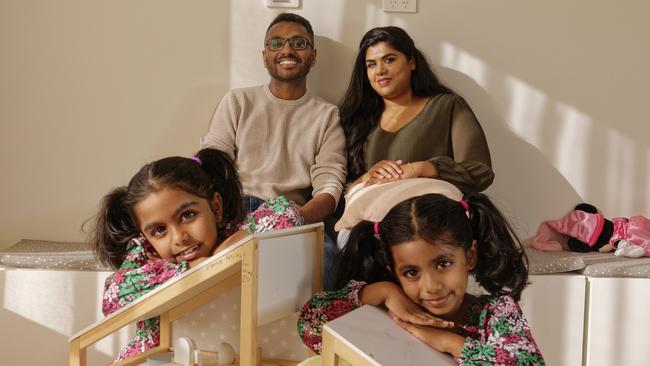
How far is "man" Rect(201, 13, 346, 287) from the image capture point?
93.4 inches

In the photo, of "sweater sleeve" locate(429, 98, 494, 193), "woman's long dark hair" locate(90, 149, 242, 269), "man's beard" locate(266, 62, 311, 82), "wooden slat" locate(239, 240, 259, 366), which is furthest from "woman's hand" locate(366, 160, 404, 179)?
"wooden slat" locate(239, 240, 259, 366)

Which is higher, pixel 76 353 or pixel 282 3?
pixel 282 3

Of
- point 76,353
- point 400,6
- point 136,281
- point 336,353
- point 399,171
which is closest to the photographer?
point 336,353

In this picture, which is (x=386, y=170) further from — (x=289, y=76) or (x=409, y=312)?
(x=409, y=312)

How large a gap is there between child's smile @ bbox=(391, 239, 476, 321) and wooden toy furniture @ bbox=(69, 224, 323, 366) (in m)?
0.23

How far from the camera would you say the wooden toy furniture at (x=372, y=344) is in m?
1.21

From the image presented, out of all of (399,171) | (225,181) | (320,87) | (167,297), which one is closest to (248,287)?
(167,297)

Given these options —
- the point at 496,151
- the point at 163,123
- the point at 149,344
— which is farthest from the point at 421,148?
the point at 149,344

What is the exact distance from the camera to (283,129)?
2.43m

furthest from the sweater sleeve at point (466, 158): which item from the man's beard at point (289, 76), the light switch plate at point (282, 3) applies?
the light switch plate at point (282, 3)

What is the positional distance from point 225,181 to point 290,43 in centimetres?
76

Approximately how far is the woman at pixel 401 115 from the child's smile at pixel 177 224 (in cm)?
73

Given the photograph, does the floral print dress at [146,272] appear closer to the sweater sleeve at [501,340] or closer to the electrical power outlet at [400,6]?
the sweater sleeve at [501,340]

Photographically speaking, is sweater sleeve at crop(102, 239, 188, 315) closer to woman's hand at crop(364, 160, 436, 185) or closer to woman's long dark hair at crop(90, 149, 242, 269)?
woman's long dark hair at crop(90, 149, 242, 269)
